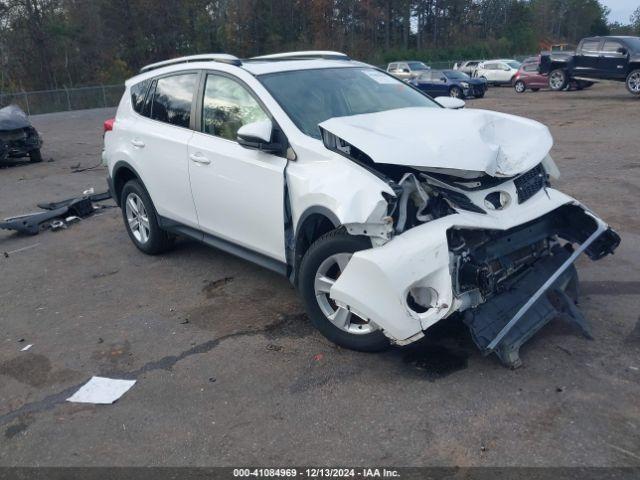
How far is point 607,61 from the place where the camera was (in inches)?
890

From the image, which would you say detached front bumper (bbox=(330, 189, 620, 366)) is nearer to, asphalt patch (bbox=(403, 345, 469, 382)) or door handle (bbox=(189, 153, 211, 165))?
asphalt patch (bbox=(403, 345, 469, 382))

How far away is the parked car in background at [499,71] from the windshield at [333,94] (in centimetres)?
3320

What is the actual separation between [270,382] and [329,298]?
706 millimetres

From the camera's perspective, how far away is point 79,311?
5277mm

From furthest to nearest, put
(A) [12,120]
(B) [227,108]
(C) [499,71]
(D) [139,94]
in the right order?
(C) [499,71]
(A) [12,120]
(D) [139,94]
(B) [227,108]

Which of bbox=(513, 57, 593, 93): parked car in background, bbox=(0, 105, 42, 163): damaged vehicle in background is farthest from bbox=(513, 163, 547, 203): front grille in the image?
bbox=(513, 57, 593, 93): parked car in background

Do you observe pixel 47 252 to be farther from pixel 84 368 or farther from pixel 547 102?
pixel 547 102

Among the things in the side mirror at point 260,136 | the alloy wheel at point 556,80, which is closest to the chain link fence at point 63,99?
the alloy wheel at point 556,80

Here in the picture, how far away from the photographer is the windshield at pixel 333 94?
15.3 ft

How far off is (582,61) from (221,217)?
22705 mm

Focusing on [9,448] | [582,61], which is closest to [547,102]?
[582,61]

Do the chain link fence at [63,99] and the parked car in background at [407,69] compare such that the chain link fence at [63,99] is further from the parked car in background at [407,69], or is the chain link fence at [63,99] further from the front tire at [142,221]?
the front tire at [142,221]

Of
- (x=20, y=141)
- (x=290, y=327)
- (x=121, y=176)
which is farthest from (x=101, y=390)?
(x=20, y=141)

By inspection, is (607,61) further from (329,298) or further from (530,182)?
(329,298)
